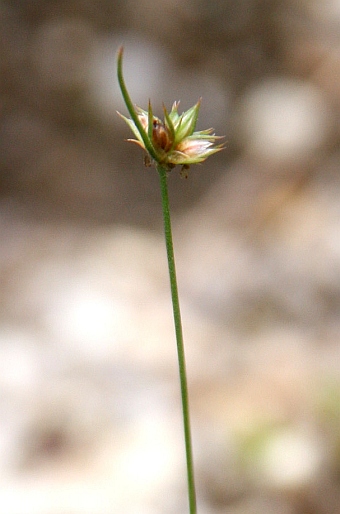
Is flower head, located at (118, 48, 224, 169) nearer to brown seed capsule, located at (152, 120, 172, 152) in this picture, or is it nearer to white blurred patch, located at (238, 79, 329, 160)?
brown seed capsule, located at (152, 120, 172, 152)

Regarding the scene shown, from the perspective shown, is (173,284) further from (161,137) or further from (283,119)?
(283,119)

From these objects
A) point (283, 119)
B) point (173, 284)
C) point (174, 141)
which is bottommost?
point (173, 284)

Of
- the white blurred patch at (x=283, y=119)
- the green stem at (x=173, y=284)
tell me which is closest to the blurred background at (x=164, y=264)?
the white blurred patch at (x=283, y=119)

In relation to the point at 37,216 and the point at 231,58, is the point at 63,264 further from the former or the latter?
the point at 231,58

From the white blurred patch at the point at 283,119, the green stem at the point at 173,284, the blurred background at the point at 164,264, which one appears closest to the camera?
the green stem at the point at 173,284

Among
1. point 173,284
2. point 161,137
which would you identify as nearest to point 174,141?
point 161,137

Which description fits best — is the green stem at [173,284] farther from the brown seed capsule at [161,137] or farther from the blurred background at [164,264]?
the blurred background at [164,264]
